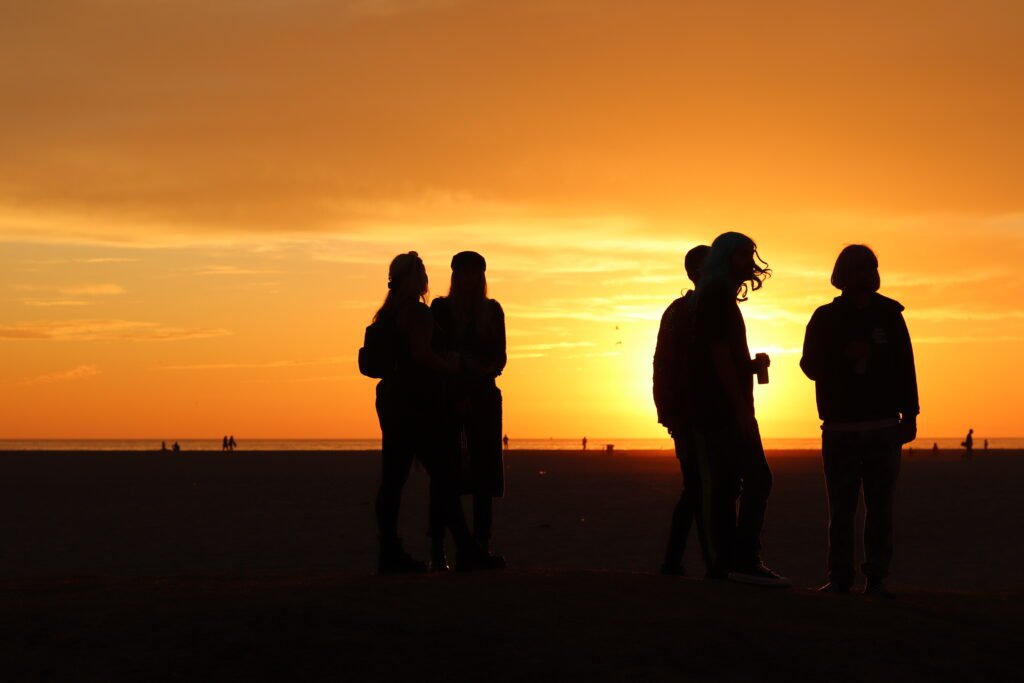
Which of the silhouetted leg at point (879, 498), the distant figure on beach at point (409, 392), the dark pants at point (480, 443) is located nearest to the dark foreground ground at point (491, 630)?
the silhouetted leg at point (879, 498)

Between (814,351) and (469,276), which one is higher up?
(469,276)

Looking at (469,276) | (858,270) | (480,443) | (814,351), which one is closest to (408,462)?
(480,443)

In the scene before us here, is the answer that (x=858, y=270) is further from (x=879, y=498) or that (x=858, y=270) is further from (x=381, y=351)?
(x=381, y=351)

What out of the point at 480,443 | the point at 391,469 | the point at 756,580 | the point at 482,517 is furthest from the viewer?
the point at 482,517

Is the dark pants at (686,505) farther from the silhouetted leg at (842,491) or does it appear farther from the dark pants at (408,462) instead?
the dark pants at (408,462)

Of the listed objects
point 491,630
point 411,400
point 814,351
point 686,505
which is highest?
point 814,351

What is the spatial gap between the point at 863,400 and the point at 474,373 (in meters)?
2.60

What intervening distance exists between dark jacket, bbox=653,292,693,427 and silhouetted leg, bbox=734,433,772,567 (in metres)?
0.47

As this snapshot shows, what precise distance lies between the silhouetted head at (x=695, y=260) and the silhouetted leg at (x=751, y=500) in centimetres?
118

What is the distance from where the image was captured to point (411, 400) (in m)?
8.25

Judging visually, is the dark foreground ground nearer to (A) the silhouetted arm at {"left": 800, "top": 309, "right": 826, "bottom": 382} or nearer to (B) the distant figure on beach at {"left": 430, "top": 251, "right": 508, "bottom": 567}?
(B) the distant figure on beach at {"left": 430, "top": 251, "right": 508, "bottom": 567}

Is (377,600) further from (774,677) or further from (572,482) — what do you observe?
(572,482)

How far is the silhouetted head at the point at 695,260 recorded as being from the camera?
8.20 meters

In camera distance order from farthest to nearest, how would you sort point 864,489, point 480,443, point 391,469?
point 480,443, point 391,469, point 864,489
